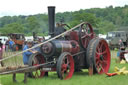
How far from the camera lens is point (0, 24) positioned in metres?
104

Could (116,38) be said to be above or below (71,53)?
below

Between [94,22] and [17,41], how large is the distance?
120 ft

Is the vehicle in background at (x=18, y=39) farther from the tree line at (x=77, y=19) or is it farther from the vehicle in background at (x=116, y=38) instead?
the tree line at (x=77, y=19)

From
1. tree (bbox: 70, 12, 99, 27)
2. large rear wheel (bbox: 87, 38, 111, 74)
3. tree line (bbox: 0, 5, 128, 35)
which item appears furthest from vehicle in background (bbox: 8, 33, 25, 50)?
tree line (bbox: 0, 5, 128, 35)

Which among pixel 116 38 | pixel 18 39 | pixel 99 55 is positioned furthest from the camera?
pixel 18 39

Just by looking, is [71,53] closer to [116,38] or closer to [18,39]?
[116,38]

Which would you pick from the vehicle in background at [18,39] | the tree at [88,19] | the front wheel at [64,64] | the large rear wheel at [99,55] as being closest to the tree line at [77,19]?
the tree at [88,19]

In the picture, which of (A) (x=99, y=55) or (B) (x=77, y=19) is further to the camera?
(B) (x=77, y=19)

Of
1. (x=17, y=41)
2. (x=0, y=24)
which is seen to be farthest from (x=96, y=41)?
(x=0, y=24)

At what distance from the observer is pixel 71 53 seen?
8.98 m

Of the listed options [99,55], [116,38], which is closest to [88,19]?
[116,38]

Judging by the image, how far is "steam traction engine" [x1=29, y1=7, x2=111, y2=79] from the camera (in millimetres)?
8344

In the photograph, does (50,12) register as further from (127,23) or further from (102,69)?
(127,23)

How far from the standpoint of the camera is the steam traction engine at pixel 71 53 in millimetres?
8344
